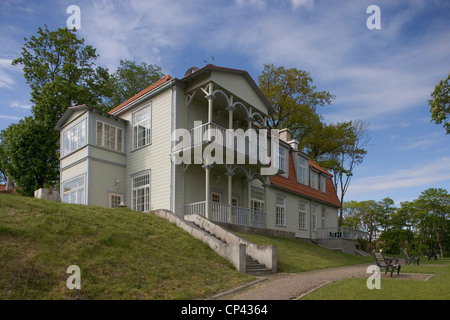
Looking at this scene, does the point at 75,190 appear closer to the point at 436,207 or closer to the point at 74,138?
the point at 74,138

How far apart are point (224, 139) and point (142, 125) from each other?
507cm

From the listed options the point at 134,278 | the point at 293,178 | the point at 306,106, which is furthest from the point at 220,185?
the point at 306,106

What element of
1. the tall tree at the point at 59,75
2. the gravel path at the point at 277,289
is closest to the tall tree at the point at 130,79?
the tall tree at the point at 59,75

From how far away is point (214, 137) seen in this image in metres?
15.7

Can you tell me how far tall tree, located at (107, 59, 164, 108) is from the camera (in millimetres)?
36250

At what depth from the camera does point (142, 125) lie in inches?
742

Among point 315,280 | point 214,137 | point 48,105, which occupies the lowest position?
point 315,280

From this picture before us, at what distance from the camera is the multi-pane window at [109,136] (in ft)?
60.4

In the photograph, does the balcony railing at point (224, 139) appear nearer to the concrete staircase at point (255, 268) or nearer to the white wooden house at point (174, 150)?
the white wooden house at point (174, 150)

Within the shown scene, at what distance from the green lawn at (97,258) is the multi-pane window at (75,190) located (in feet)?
20.5

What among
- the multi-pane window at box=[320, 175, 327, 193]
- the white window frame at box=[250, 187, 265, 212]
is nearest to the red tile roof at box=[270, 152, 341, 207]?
the multi-pane window at box=[320, 175, 327, 193]

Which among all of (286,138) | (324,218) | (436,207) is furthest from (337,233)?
(436,207)
